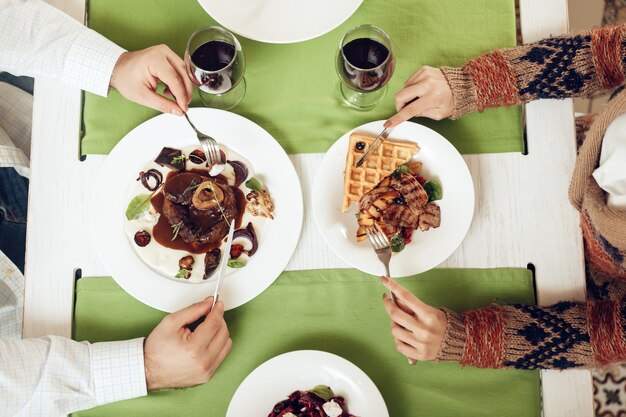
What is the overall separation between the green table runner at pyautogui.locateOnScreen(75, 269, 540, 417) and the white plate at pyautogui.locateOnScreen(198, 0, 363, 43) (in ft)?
2.10

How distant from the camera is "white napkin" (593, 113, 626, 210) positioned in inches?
44.3

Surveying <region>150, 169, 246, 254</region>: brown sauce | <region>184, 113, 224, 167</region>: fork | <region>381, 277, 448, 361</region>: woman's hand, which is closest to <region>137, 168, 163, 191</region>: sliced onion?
<region>150, 169, 246, 254</region>: brown sauce

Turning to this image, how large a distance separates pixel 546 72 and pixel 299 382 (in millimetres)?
1032

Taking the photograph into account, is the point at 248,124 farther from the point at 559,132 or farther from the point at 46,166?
the point at 559,132

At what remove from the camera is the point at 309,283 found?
1.34 meters

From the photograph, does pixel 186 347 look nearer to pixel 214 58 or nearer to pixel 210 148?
pixel 210 148

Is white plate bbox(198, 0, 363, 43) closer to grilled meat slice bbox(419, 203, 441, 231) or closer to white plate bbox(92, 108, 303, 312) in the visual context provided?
white plate bbox(92, 108, 303, 312)

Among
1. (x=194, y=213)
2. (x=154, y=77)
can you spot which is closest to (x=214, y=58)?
(x=154, y=77)

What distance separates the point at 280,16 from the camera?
1.36 m

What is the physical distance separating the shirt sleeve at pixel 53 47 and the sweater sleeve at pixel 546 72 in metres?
0.93

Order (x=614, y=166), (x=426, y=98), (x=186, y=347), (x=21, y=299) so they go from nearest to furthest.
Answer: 1. (x=614, y=166)
2. (x=186, y=347)
3. (x=426, y=98)
4. (x=21, y=299)

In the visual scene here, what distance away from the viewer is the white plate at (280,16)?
133cm

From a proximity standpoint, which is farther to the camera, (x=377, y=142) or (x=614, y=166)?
(x=377, y=142)

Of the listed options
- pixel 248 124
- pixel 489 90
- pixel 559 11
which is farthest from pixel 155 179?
pixel 559 11
